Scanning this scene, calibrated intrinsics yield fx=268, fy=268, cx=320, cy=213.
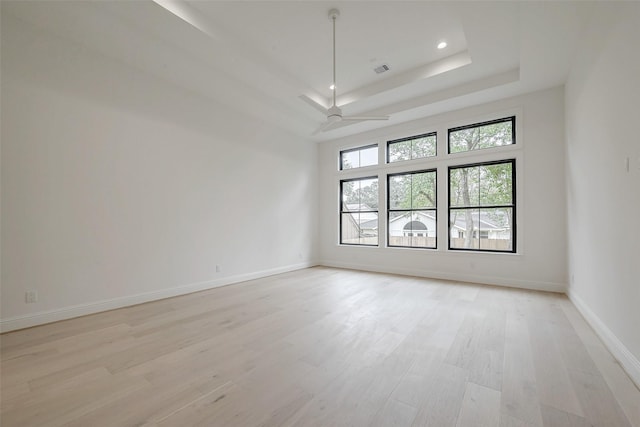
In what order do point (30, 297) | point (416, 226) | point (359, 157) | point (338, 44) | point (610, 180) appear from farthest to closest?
point (359, 157) < point (416, 226) < point (338, 44) < point (30, 297) < point (610, 180)

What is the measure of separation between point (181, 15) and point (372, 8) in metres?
2.09

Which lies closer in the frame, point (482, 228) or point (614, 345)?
point (614, 345)

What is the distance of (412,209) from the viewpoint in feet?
18.6

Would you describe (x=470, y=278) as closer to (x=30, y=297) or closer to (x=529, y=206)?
(x=529, y=206)

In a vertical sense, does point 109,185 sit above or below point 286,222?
above

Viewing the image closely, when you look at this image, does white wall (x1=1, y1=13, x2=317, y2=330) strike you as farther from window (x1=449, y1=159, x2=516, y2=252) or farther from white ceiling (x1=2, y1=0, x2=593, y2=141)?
window (x1=449, y1=159, x2=516, y2=252)

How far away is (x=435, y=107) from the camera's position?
4867 millimetres

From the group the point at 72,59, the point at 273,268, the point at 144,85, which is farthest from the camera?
the point at 273,268

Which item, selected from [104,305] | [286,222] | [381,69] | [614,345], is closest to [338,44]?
[381,69]

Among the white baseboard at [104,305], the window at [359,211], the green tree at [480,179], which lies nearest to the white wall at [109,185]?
the white baseboard at [104,305]

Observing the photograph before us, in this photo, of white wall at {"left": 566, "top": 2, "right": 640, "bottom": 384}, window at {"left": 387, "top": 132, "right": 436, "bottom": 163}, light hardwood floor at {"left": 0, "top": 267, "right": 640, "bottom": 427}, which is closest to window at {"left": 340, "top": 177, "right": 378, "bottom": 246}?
window at {"left": 387, "top": 132, "right": 436, "bottom": 163}

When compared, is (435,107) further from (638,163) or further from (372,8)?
(638,163)

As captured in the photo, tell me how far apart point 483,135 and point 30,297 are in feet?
22.4

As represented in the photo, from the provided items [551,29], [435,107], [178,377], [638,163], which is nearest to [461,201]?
[435,107]
